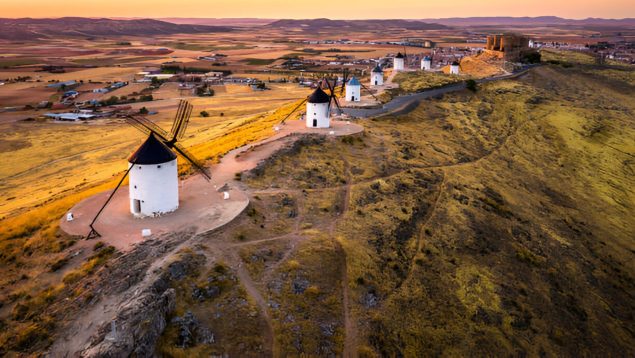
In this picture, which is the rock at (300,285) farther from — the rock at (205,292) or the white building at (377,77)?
the white building at (377,77)

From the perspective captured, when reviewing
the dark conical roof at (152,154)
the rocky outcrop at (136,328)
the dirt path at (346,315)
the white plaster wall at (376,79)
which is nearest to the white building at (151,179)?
the dark conical roof at (152,154)

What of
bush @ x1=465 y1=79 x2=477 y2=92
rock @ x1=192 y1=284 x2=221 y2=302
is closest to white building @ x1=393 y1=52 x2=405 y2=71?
bush @ x1=465 y1=79 x2=477 y2=92

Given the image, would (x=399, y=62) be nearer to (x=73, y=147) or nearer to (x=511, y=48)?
(x=511, y=48)

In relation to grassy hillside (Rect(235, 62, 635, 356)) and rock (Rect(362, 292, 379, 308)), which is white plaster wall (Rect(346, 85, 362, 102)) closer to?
grassy hillside (Rect(235, 62, 635, 356))

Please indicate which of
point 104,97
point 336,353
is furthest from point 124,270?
point 104,97

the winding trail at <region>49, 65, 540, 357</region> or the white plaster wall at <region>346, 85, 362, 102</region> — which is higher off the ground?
the white plaster wall at <region>346, 85, 362, 102</region>

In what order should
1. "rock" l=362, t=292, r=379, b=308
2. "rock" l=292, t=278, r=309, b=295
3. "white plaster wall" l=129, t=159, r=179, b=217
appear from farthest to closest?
"white plaster wall" l=129, t=159, r=179, b=217 < "rock" l=362, t=292, r=379, b=308 < "rock" l=292, t=278, r=309, b=295
